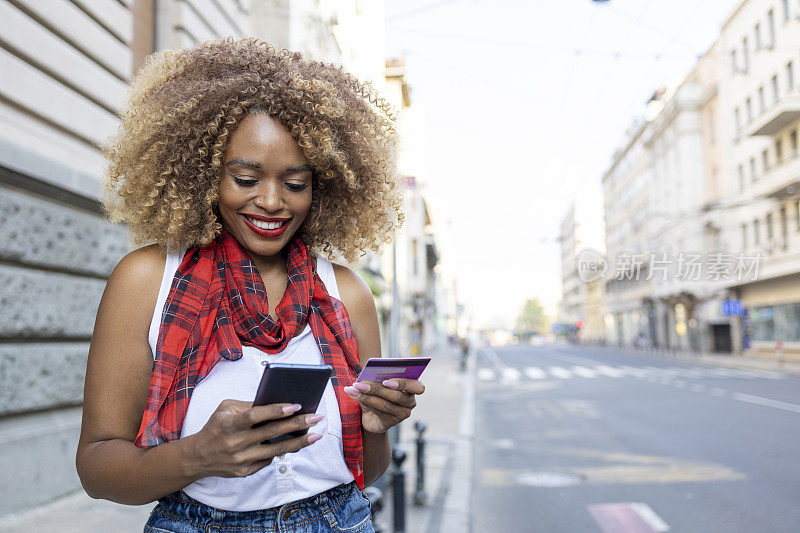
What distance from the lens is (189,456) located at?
1290 mm

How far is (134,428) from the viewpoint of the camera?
147 cm

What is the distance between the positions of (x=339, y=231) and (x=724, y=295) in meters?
40.9

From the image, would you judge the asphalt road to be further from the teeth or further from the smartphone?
the smartphone

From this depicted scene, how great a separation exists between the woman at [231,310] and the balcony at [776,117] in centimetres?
3040

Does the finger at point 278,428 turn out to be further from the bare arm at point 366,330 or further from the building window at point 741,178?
the building window at point 741,178

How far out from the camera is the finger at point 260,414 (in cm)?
121

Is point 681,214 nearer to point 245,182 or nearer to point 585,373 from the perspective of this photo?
point 585,373

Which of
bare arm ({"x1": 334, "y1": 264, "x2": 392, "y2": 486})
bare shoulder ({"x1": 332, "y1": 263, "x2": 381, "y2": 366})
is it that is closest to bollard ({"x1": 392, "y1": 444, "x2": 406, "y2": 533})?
bare arm ({"x1": 334, "y1": 264, "x2": 392, "y2": 486})

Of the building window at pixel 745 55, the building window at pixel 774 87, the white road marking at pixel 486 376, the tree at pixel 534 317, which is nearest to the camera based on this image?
the white road marking at pixel 486 376

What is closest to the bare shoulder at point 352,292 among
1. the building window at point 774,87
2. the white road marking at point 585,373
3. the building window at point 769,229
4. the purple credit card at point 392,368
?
the purple credit card at point 392,368

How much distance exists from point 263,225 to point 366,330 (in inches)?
15.9

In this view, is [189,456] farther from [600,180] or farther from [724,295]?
[600,180]

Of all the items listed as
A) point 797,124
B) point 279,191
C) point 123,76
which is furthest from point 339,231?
point 797,124

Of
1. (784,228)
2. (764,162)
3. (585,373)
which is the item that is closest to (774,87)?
(764,162)
